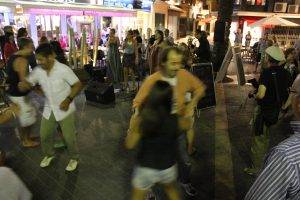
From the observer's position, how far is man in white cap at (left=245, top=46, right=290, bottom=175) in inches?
174

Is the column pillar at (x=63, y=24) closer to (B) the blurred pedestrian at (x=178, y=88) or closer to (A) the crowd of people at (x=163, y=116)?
(A) the crowd of people at (x=163, y=116)

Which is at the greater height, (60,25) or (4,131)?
(60,25)

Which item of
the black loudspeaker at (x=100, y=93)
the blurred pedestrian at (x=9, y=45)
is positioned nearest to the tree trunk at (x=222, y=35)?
the black loudspeaker at (x=100, y=93)

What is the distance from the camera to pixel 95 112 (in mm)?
7902

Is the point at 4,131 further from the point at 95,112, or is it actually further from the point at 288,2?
the point at 288,2

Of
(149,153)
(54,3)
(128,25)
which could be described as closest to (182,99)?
(149,153)

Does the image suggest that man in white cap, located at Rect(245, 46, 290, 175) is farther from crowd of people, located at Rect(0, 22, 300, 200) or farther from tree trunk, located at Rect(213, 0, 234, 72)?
tree trunk, located at Rect(213, 0, 234, 72)

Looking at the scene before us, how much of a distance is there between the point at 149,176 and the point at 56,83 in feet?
6.81

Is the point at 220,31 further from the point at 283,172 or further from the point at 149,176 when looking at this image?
the point at 283,172

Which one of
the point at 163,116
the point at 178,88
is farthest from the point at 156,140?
the point at 178,88

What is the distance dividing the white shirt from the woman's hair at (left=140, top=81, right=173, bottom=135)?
6.61ft

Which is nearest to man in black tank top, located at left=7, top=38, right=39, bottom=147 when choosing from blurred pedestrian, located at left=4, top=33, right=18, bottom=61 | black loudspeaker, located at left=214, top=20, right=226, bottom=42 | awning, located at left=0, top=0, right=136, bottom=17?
blurred pedestrian, located at left=4, top=33, right=18, bottom=61

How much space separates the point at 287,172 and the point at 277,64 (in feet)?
10.5

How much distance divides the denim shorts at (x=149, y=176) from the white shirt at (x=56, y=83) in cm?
189
